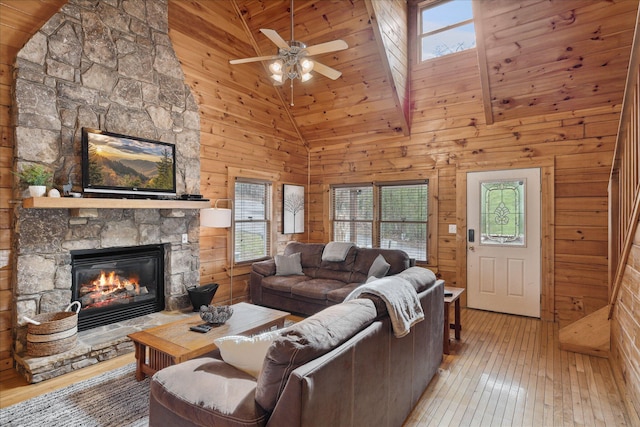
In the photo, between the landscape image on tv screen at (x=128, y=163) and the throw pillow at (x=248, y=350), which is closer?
the throw pillow at (x=248, y=350)

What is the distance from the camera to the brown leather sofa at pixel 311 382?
1.34 metres

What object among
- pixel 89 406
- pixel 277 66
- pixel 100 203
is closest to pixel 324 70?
pixel 277 66

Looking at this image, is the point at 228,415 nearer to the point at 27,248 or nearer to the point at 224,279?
the point at 27,248

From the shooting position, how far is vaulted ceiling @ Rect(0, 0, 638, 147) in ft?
12.2

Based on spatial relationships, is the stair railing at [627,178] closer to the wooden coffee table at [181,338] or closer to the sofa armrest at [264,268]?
the wooden coffee table at [181,338]

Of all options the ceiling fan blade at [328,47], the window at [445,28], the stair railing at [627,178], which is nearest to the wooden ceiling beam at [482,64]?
the window at [445,28]

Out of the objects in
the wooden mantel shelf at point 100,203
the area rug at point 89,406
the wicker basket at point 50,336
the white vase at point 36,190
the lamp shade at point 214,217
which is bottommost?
the area rug at point 89,406

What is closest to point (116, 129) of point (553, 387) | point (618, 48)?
point (553, 387)

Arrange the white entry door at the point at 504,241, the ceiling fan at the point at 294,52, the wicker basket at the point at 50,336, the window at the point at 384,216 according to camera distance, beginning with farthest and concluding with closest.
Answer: the window at the point at 384,216 → the white entry door at the point at 504,241 → the ceiling fan at the point at 294,52 → the wicker basket at the point at 50,336

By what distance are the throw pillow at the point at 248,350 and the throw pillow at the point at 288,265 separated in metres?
3.10

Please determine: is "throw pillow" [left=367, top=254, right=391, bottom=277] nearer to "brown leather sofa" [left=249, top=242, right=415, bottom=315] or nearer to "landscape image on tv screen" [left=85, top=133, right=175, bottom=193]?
"brown leather sofa" [left=249, top=242, right=415, bottom=315]

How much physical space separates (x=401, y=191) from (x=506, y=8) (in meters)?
2.87

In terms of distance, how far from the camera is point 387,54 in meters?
4.54

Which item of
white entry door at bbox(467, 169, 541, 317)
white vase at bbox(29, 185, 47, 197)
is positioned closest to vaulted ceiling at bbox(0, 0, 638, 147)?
white entry door at bbox(467, 169, 541, 317)
